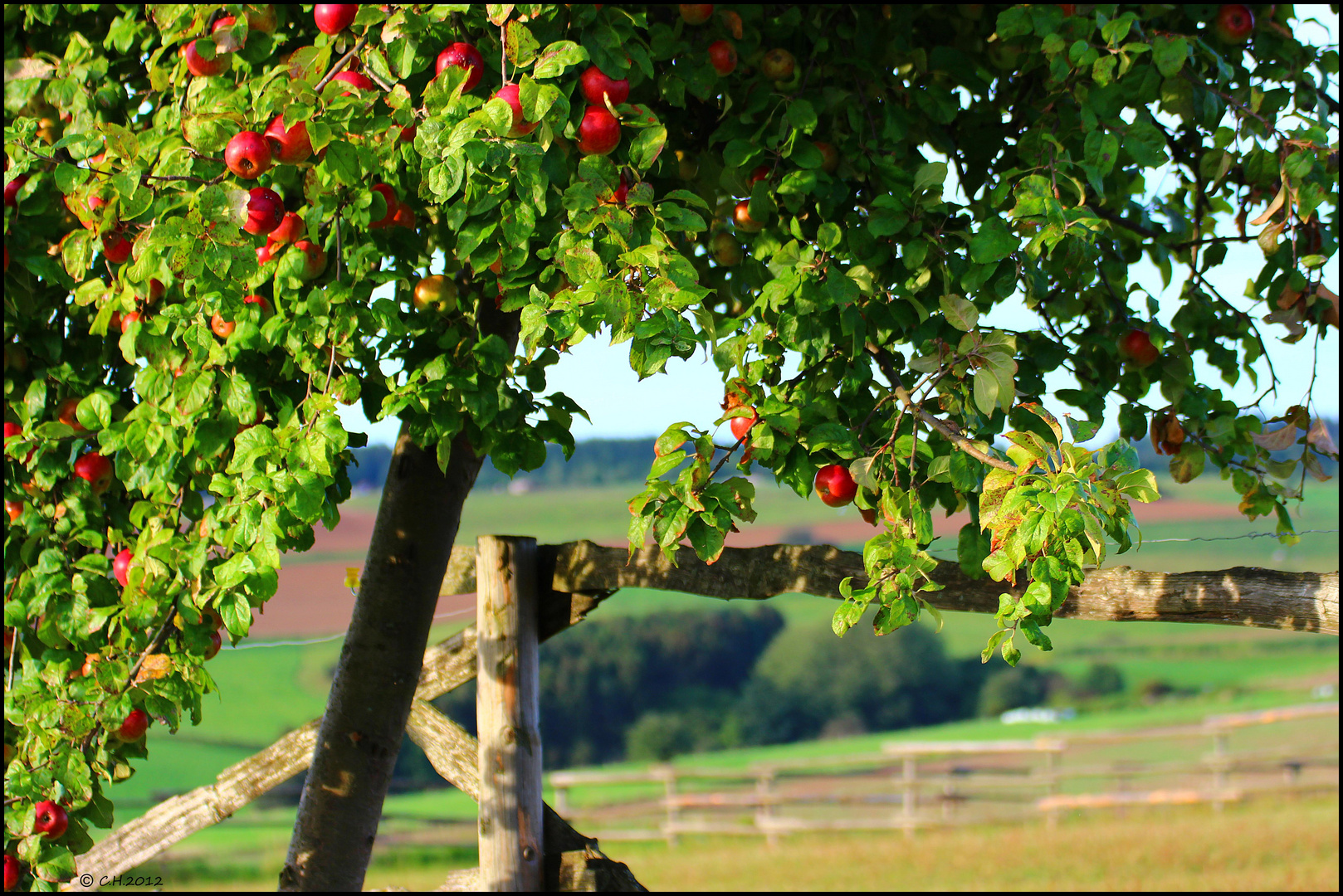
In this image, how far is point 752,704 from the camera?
36.9m

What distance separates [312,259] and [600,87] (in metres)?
0.52

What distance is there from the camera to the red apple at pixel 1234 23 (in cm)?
182

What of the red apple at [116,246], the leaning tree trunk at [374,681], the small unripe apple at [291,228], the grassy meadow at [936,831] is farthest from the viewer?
the grassy meadow at [936,831]

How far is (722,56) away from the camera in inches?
63.6

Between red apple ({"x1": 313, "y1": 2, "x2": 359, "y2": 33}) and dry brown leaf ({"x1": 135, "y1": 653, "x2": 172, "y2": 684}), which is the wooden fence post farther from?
red apple ({"x1": 313, "y1": 2, "x2": 359, "y2": 33})

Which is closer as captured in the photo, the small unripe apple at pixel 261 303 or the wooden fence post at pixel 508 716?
the small unripe apple at pixel 261 303

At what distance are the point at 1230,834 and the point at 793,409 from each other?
704 inches

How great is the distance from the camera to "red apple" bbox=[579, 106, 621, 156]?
1.22 meters

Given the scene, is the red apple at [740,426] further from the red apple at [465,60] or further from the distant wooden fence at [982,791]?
the distant wooden fence at [982,791]

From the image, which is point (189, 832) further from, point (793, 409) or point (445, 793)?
point (445, 793)

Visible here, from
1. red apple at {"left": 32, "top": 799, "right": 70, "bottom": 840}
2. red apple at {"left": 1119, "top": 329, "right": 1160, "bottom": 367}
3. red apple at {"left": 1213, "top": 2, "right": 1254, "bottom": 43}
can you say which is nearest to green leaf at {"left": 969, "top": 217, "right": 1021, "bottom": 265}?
red apple at {"left": 1119, "top": 329, "right": 1160, "bottom": 367}

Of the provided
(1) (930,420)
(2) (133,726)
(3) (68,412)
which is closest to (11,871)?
(2) (133,726)

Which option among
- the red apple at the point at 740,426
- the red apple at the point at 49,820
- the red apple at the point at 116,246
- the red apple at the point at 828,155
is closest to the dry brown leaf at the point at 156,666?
the red apple at the point at 49,820

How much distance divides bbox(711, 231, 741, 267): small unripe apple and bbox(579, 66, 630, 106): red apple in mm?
593
